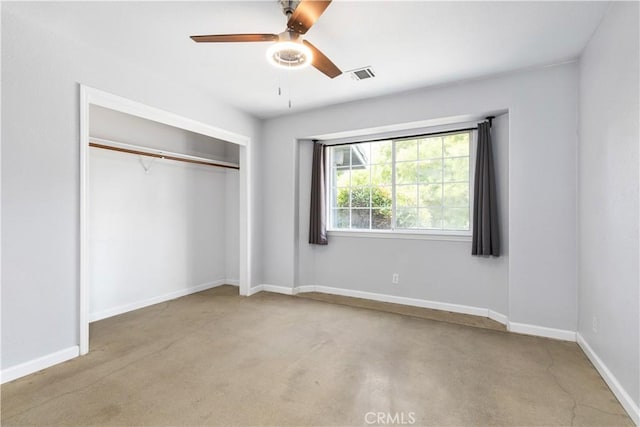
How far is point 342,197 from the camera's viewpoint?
4.66m

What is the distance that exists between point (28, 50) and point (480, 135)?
4.21 metres

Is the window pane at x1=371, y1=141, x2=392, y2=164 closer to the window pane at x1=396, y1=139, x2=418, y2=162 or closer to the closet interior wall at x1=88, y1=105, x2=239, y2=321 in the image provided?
the window pane at x1=396, y1=139, x2=418, y2=162

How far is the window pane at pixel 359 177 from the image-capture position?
4.46 meters

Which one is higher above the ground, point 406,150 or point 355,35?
point 355,35

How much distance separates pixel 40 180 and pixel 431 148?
13.1ft

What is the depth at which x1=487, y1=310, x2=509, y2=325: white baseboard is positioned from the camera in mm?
3312

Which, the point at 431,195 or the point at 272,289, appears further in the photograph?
the point at 272,289

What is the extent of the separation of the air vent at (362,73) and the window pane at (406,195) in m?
1.54

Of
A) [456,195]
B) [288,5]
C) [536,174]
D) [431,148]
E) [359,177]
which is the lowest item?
[456,195]

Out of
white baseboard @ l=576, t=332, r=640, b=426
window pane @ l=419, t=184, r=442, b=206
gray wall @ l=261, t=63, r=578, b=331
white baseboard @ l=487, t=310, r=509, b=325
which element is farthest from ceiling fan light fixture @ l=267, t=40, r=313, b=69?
white baseboard @ l=487, t=310, r=509, b=325

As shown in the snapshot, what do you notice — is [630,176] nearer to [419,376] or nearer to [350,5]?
[419,376]

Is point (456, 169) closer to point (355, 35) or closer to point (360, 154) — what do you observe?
point (360, 154)

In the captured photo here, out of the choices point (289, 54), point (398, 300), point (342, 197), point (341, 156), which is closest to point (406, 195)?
point (342, 197)

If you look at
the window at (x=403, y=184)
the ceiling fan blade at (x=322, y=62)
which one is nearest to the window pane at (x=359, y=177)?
the window at (x=403, y=184)
